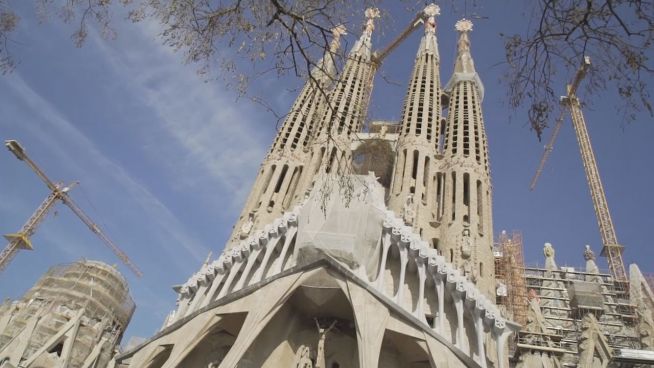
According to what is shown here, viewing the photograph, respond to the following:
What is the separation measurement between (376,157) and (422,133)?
3.74m

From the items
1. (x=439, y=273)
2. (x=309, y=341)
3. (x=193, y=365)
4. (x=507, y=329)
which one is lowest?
(x=193, y=365)

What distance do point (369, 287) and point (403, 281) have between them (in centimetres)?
166

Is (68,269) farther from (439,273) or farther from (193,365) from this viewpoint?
(439,273)

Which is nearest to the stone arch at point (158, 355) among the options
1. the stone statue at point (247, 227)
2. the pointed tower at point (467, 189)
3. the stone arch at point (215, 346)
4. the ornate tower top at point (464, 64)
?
the stone arch at point (215, 346)

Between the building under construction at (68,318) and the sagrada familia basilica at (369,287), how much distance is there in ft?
5.44

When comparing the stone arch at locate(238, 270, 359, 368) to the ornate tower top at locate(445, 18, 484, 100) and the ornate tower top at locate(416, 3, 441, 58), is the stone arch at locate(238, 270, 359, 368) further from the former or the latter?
the ornate tower top at locate(416, 3, 441, 58)

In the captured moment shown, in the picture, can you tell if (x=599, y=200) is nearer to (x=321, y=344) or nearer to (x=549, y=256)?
(x=549, y=256)

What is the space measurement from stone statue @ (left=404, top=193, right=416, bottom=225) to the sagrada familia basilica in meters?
0.07

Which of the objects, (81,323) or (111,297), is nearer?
(81,323)

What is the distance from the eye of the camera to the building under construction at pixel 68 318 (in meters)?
24.6

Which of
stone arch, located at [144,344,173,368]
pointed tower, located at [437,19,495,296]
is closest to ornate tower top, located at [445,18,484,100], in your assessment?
pointed tower, located at [437,19,495,296]

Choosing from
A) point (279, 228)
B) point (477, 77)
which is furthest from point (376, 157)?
point (279, 228)

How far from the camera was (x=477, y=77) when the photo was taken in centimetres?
3159

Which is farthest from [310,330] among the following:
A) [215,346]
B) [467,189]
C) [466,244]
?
[467,189]
